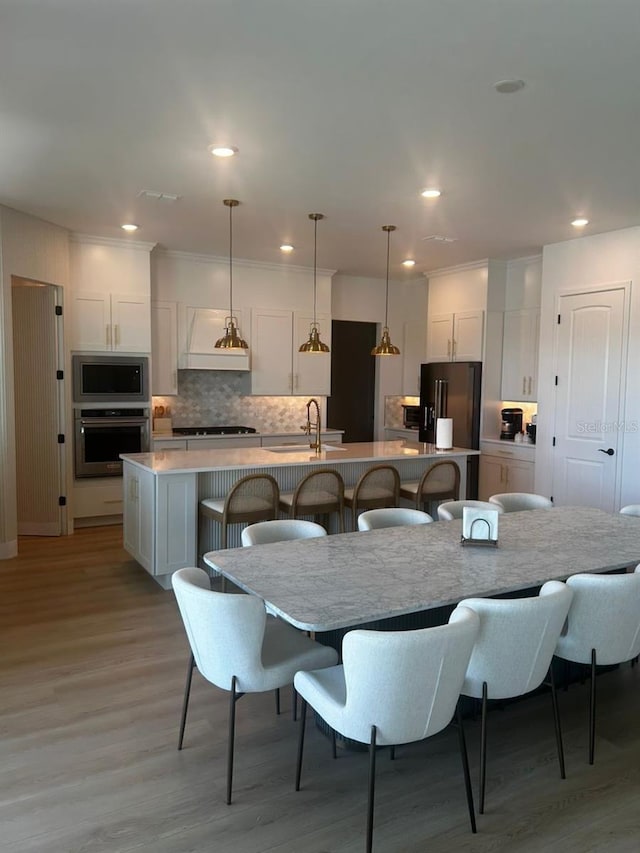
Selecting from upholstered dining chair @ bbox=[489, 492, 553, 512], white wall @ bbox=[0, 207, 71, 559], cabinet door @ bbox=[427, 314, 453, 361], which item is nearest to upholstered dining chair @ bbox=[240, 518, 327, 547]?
upholstered dining chair @ bbox=[489, 492, 553, 512]

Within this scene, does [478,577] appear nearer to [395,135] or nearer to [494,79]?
[494,79]

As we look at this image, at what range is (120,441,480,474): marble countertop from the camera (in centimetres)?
449

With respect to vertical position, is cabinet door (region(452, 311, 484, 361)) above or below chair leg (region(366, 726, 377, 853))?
above

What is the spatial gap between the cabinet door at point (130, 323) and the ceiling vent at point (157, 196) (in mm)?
1764

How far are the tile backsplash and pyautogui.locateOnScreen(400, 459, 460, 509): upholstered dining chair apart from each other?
2830mm

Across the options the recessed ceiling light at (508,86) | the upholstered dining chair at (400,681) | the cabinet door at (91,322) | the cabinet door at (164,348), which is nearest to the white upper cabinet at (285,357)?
the cabinet door at (164,348)

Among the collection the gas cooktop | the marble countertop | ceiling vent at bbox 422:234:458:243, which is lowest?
the marble countertop

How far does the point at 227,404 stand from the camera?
7.48 meters

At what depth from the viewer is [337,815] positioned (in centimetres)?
219

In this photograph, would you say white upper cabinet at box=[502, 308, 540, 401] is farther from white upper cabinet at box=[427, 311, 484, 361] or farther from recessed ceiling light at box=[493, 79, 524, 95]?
recessed ceiling light at box=[493, 79, 524, 95]

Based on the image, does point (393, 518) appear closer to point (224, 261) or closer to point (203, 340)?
point (203, 340)

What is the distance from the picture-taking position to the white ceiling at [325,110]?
2400 millimetres

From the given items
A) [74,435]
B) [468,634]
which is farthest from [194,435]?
[468,634]

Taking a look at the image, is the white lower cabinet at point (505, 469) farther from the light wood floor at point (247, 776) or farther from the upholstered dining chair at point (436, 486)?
the light wood floor at point (247, 776)
